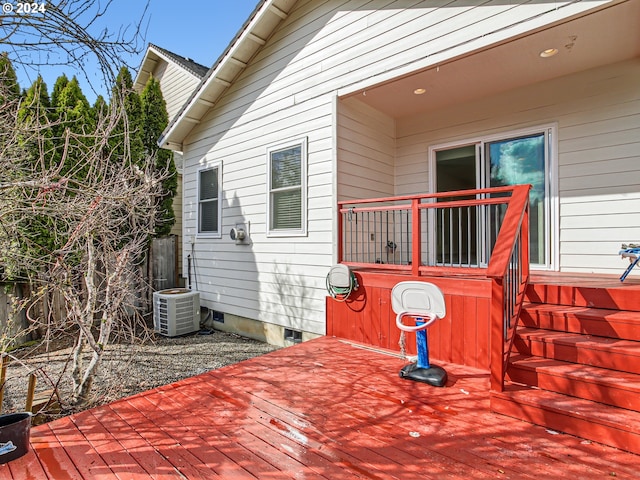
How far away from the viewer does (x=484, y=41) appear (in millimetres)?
3578

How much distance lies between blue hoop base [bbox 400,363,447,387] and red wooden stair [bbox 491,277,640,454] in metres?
0.56

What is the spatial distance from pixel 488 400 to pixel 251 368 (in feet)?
7.45

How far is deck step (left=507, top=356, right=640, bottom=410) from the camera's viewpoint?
7.69ft

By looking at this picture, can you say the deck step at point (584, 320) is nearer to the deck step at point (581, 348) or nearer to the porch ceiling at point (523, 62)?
the deck step at point (581, 348)

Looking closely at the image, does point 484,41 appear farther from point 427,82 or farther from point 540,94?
point 540,94

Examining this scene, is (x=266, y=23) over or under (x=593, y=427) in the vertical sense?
over

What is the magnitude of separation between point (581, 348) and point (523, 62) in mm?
3135

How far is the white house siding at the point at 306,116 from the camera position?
389 centimetres

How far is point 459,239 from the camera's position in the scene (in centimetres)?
434

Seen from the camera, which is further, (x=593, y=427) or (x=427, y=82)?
(x=427, y=82)

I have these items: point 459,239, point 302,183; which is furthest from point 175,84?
point 459,239

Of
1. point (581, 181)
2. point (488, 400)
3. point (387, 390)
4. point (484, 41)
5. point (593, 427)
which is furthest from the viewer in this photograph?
point (581, 181)

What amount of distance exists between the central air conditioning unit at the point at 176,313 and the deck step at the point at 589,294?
209 inches

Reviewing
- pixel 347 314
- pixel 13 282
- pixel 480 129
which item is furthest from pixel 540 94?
pixel 13 282
